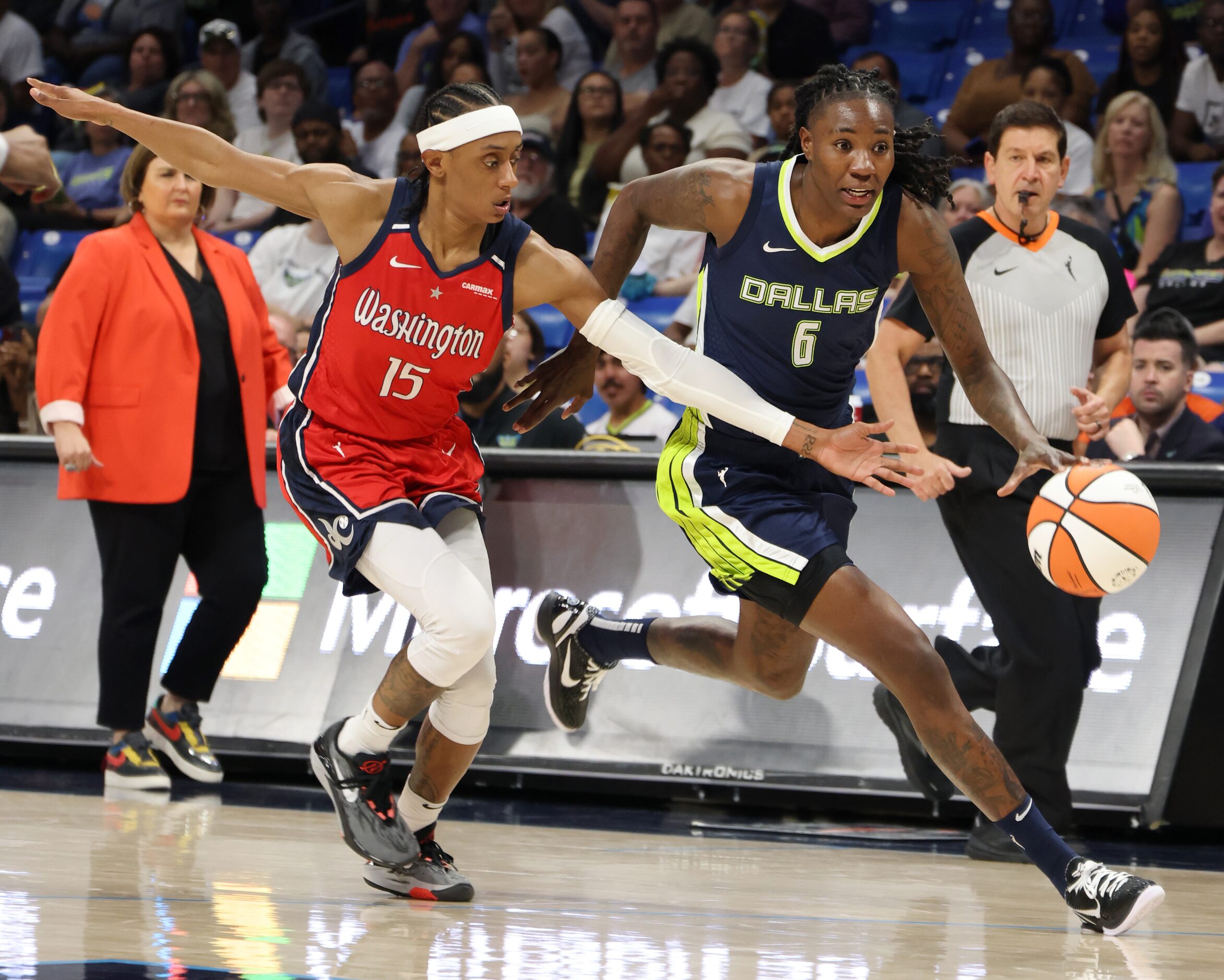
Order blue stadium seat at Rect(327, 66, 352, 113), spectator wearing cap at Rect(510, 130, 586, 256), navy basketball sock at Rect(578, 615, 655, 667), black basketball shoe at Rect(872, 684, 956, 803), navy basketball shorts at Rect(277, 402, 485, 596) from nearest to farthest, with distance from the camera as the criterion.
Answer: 1. navy basketball shorts at Rect(277, 402, 485, 596)
2. navy basketball sock at Rect(578, 615, 655, 667)
3. black basketball shoe at Rect(872, 684, 956, 803)
4. spectator wearing cap at Rect(510, 130, 586, 256)
5. blue stadium seat at Rect(327, 66, 352, 113)

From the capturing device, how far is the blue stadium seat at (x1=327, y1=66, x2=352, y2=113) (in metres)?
13.0

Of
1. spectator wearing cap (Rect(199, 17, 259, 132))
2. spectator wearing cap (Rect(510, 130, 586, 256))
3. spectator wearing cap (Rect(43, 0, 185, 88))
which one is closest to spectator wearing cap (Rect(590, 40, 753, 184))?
spectator wearing cap (Rect(510, 130, 586, 256))

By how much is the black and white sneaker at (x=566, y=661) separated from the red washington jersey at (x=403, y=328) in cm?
111

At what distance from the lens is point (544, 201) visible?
31.9ft

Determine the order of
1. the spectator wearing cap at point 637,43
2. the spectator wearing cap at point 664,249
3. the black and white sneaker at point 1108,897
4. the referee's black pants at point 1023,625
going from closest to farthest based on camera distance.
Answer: the black and white sneaker at point 1108,897
the referee's black pants at point 1023,625
the spectator wearing cap at point 664,249
the spectator wearing cap at point 637,43

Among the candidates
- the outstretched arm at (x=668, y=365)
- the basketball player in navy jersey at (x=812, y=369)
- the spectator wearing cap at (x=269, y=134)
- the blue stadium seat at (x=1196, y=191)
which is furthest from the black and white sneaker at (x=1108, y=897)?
the spectator wearing cap at (x=269, y=134)

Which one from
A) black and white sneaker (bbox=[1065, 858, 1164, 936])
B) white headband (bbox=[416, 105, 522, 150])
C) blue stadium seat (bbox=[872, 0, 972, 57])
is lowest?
black and white sneaker (bbox=[1065, 858, 1164, 936])

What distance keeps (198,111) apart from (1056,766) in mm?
7448

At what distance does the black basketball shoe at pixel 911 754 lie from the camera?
5.38m

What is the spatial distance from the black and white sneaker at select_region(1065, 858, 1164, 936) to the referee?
128cm

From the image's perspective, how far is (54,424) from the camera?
5922mm

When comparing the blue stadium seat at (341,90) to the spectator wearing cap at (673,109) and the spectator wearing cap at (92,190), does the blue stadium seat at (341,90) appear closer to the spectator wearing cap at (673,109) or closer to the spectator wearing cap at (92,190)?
the spectator wearing cap at (92,190)

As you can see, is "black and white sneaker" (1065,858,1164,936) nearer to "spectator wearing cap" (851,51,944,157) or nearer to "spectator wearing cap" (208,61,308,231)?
"spectator wearing cap" (851,51,944,157)

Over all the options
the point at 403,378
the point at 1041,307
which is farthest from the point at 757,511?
the point at 1041,307
